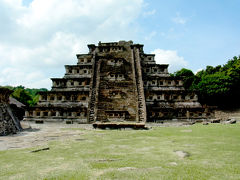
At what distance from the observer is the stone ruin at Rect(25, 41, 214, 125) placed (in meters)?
16.8

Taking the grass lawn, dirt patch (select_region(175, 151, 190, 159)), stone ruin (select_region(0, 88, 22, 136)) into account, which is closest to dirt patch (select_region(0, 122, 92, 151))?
stone ruin (select_region(0, 88, 22, 136))

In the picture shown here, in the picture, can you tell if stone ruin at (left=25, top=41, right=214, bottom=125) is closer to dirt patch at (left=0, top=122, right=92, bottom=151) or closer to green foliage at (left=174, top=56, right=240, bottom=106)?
dirt patch at (left=0, top=122, right=92, bottom=151)

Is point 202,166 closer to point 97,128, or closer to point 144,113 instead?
point 97,128

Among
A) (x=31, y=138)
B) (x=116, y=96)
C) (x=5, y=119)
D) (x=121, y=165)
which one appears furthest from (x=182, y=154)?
(x=116, y=96)

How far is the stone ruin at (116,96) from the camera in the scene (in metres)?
16.8

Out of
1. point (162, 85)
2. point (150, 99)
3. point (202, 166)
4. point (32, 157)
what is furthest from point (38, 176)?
point (162, 85)

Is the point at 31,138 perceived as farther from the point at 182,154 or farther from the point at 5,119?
the point at 182,154

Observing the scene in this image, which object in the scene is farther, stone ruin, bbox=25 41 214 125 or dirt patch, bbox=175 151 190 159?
stone ruin, bbox=25 41 214 125

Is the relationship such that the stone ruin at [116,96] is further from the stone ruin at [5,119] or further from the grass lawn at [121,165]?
the grass lawn at [121,165]

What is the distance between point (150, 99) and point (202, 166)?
624 inches

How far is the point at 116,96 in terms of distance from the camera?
18.3 m

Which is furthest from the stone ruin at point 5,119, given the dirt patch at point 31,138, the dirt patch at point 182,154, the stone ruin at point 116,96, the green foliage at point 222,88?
the green foliage at point 222,88

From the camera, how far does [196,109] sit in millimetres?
17984

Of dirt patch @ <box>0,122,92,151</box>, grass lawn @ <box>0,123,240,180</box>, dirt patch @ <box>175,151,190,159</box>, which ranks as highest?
grass lawn @ <box>0,123,240,180</box>
